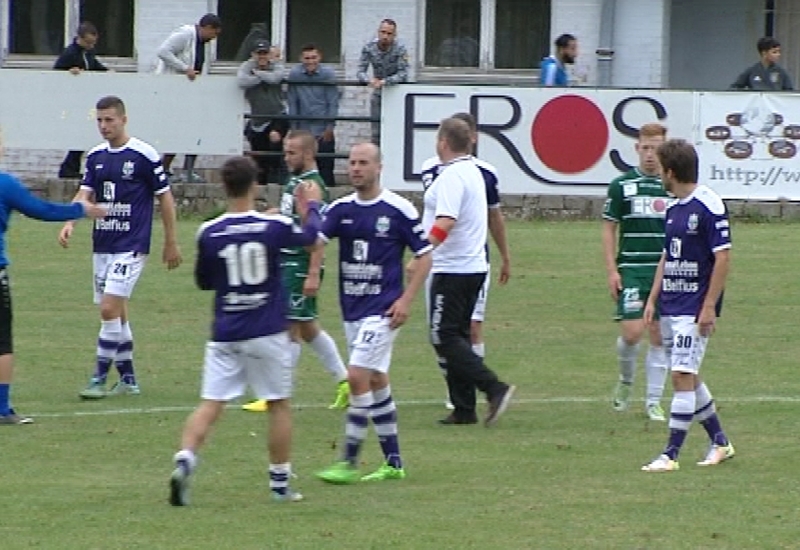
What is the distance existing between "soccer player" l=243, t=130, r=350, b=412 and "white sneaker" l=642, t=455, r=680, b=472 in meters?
2.64

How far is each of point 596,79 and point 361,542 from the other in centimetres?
2151

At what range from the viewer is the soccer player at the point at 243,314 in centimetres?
982

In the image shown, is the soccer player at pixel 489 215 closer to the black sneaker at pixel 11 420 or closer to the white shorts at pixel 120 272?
the white shorts at pixel 120 272

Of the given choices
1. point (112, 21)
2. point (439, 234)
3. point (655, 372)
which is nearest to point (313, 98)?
point (112, 21)

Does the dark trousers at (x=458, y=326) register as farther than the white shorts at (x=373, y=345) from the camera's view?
Yes

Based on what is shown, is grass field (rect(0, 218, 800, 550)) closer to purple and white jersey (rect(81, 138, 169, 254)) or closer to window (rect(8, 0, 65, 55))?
purple and white jersey (rect(81, 138, 169, 254))

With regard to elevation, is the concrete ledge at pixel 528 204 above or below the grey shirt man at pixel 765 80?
below

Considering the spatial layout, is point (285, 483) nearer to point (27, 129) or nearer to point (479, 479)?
point (479, 479)

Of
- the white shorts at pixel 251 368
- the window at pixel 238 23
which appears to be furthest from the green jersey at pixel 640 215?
the window at pixel 238 23

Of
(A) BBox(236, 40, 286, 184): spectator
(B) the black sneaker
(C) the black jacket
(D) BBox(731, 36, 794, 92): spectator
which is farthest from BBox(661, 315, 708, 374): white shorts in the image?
(C) the black jacket

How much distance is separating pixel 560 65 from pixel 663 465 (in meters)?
16.0

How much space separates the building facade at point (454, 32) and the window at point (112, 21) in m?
0.02

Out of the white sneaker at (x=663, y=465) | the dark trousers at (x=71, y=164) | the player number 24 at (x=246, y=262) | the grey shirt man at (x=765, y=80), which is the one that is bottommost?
the white sneaker at (x=663, y=465)

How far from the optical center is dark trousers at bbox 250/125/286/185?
25703 millimetres
